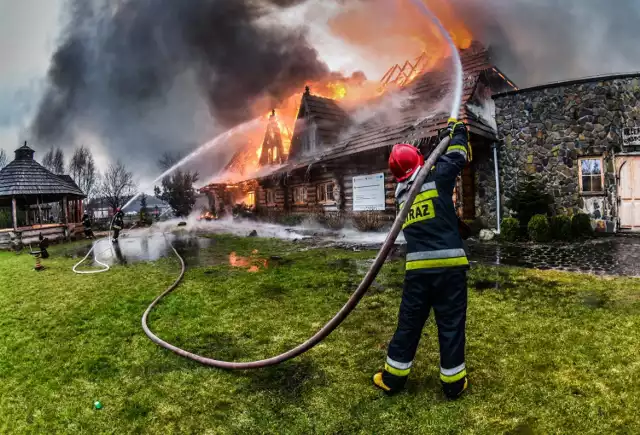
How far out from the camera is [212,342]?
162 inches

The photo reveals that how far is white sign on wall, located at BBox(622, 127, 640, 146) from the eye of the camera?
1084cm

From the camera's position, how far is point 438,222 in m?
2.86

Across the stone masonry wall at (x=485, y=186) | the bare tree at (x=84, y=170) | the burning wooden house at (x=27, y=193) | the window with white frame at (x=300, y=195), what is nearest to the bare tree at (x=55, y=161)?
the bare tree at (x=84, y=170)

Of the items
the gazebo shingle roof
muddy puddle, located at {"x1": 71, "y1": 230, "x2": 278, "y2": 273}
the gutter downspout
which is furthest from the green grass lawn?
the gazebo shingle roof

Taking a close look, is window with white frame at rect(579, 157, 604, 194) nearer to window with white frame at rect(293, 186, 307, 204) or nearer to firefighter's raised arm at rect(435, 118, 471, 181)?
firefighter's raised arm at rect(435, 118, 471, 181)

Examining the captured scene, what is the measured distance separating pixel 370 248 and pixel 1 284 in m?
9.33

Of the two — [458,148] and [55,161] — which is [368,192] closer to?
[458,148]

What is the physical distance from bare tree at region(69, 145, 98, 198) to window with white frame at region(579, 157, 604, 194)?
51.2 metres

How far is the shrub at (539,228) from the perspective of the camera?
10.4 meters

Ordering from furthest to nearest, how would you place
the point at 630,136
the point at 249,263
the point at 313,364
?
the point at 630,136 → the point at 249,263 → the point at 313,364

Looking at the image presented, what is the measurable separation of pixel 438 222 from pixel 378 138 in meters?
11.9

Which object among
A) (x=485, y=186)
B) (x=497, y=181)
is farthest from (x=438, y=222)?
(x=485, y=186)

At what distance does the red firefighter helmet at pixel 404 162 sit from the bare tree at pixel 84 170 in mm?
52075

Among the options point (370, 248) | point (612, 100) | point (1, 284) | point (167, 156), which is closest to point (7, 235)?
point (1, 284)
